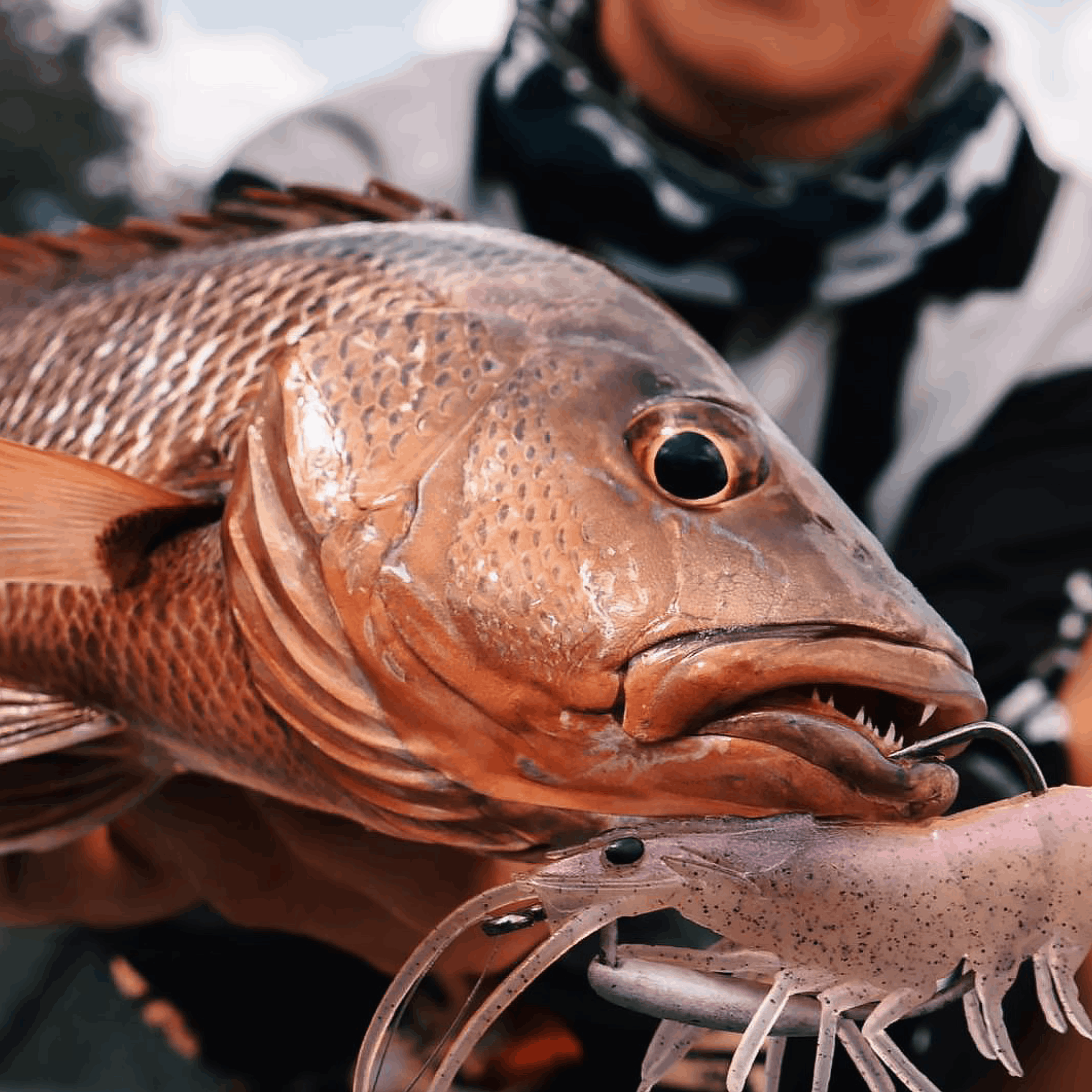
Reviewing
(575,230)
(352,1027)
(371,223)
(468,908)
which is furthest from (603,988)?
(352,1027)

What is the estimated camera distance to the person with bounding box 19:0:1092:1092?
1020 millimetres

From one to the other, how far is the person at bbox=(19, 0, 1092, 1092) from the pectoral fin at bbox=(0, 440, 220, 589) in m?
0.61

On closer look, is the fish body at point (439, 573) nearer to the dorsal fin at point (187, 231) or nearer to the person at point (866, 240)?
the dorsal fin at point (187, 231)

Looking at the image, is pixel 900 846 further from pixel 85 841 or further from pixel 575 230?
pixel 575 230

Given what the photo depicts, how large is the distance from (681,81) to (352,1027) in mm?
1080

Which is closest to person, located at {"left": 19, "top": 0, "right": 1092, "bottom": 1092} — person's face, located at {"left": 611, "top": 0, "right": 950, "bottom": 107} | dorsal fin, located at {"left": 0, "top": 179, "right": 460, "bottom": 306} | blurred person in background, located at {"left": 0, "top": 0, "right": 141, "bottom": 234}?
person's face, located at {"left": 611, "top": 0, "right": 950, "bottom": 107}

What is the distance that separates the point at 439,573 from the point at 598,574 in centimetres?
7

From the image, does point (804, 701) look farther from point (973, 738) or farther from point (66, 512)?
point (66, 512)

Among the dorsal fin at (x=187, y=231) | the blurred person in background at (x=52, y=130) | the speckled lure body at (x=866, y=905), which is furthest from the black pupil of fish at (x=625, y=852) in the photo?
the blurred person in background at (x=52, y=130)

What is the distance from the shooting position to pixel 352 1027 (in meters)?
1.32

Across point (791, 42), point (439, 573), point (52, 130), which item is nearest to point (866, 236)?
point (791, 42)

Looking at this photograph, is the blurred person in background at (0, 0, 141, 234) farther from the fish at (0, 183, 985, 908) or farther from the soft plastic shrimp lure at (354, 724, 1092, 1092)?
the soft plastic shrimp lure at (354, 724, 1092, 1092)

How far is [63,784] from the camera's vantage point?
2.03 ft

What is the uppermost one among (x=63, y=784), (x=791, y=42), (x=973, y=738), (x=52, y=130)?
(x=791, y=42)
